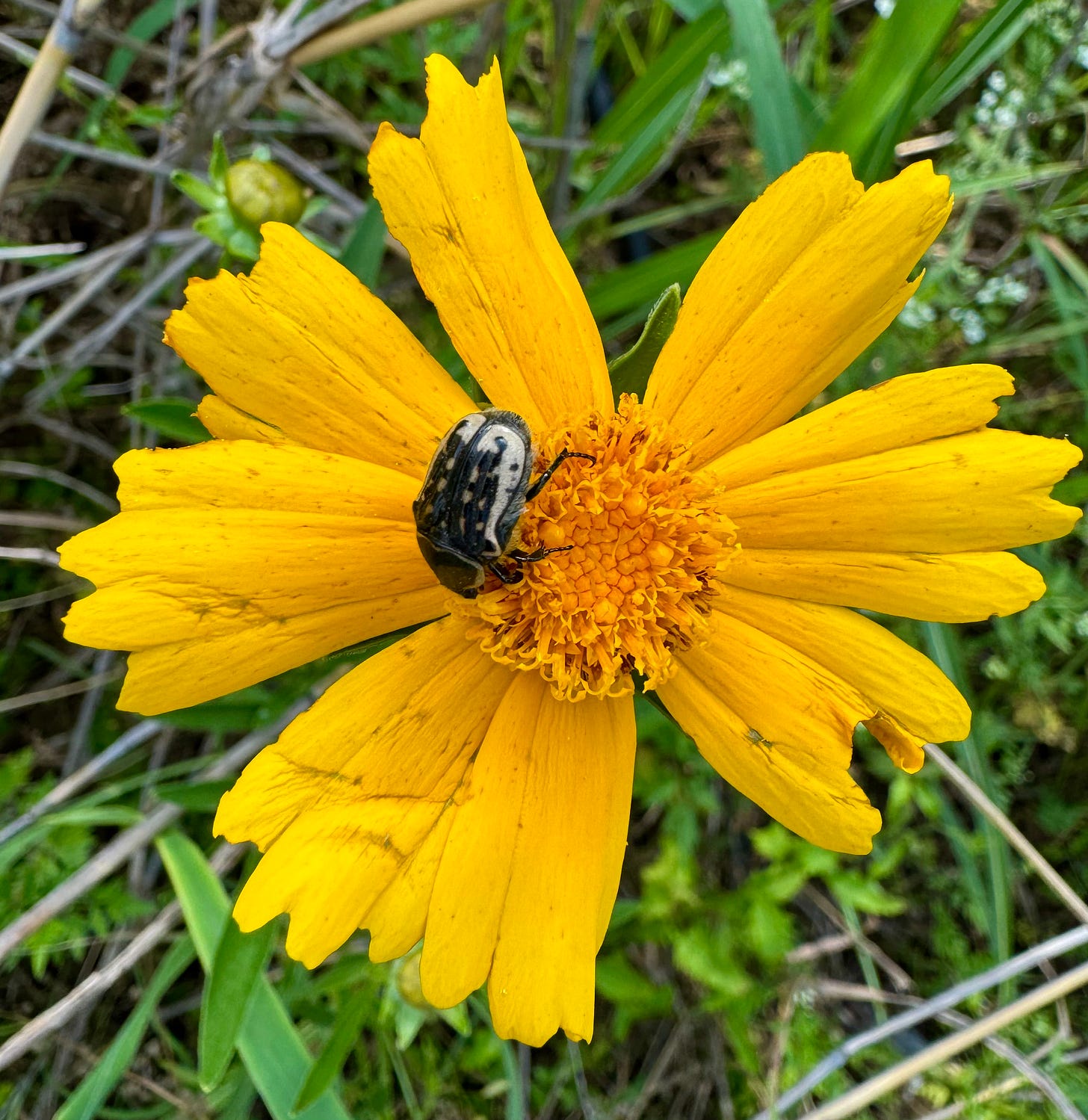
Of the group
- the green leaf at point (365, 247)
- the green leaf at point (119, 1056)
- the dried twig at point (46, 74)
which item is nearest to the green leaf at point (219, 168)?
the green leaf at point (365, 247)

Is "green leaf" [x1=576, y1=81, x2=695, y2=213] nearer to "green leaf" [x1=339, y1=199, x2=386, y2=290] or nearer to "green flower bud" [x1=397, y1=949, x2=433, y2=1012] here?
"green leaf" [x1=339, y1=199, x2=386, y2=290]

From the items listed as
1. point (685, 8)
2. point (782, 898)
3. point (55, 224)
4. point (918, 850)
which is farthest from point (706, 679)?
point (55, 224)

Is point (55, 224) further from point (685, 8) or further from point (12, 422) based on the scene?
point (685, 8)

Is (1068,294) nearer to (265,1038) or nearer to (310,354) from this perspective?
(310,354)

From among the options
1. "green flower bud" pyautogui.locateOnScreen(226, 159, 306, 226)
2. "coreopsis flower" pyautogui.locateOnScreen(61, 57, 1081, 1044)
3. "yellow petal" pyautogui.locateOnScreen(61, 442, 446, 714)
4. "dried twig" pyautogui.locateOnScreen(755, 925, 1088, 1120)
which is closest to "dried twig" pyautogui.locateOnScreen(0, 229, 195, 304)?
"green flower bud" pyautogui.locateOnScreen(226, 159, 306, 226)

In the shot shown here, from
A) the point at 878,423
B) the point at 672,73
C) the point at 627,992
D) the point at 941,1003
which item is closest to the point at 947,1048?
the point at 941,1003

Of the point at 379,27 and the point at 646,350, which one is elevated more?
the point at 379,27
